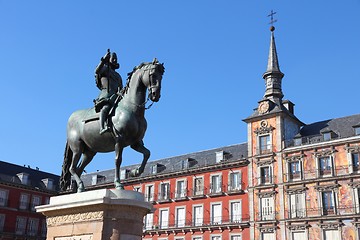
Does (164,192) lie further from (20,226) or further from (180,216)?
(20,226)

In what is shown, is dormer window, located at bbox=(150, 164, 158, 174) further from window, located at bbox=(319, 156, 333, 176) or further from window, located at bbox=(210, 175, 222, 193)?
window, located at bbox=(319, 156, 333, 176)

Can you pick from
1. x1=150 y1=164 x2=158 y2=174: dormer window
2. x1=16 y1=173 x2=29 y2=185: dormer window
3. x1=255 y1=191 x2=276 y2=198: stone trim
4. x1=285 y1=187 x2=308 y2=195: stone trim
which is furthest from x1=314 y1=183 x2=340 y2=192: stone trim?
x1=16 y1=173 x2=29 y2=185: dormer window

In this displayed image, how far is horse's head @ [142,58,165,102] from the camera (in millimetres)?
8391

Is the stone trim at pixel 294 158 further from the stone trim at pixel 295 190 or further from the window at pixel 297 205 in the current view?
the window at pixel 297 205

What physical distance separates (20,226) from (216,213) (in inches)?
902

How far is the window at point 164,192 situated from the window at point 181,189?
1214mm

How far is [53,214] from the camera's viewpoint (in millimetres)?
8641

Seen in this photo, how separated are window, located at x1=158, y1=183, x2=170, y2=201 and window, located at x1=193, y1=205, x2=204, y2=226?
3.78m

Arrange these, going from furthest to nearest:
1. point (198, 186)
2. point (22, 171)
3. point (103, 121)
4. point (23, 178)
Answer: point (22, 171)
point (23, 178)
point (198, 186)
point (103, 121)

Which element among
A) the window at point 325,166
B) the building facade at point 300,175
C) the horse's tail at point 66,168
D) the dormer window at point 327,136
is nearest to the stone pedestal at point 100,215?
the horse's tail at point 66,168

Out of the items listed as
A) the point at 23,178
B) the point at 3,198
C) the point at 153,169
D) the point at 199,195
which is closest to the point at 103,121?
the point at 199,195

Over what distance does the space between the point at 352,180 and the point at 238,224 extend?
36.9ft

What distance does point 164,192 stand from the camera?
4950 centimetres

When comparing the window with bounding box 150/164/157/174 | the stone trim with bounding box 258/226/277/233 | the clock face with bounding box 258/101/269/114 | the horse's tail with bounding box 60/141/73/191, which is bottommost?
the horse's tail with bounding box 60/141/73/191
